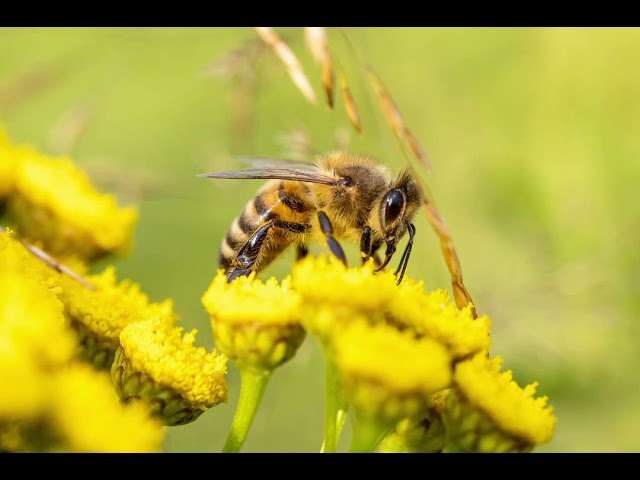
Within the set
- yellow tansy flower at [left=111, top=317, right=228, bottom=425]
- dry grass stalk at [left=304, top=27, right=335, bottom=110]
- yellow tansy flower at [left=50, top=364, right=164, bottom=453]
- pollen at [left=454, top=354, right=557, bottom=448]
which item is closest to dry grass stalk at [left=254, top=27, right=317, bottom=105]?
dry grass stalk at [left=304, top=27, right=335, bottom=110]

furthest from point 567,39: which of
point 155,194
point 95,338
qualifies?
point 95,338

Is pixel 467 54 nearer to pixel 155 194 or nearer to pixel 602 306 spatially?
pixel 602 306

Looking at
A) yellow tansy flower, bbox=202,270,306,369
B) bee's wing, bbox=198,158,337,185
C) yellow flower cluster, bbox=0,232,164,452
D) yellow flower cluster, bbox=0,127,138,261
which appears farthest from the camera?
yellow flower cluster, bbox=0,127,138,261

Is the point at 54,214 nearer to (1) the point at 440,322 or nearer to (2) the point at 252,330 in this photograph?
(2) the point at 252,330

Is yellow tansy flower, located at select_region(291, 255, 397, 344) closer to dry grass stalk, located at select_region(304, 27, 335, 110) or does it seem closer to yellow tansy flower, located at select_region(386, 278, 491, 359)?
yellow tansy flower, located at select_region(386, 278, 491, 359)

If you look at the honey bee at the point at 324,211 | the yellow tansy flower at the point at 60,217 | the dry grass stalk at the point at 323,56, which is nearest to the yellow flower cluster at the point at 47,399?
the dry grass stalk at the point at 323,56

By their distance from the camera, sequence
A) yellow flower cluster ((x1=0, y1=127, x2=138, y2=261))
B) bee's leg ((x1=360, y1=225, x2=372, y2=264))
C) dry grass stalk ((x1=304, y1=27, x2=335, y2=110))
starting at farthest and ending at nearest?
yellow flower cluster ((x1=0, y1=127, x2=138, y2=261)) → bee's leg ((x1=360, y1=225, x2=372, y2=264)) → dry grass stalk ((x1=304, y1=27, x2=335, y2=110))

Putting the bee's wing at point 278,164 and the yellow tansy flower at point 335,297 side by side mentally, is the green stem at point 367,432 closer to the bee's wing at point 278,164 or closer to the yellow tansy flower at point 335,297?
the yellow tansy flower at point 335,297
